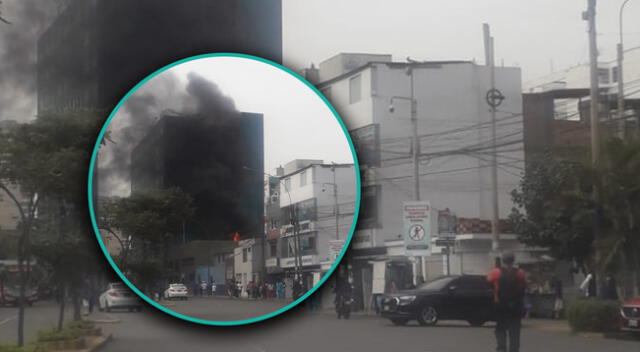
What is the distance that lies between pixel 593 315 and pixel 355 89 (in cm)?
157

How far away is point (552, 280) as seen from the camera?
8.80 feet

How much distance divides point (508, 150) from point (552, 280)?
516 millimetres

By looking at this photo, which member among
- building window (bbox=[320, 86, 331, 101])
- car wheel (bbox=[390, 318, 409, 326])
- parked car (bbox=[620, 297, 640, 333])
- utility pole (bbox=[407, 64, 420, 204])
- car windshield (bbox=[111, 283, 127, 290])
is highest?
building window (bbox=[320, 86, 331, 101])

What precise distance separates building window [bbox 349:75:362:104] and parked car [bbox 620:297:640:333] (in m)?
1.56

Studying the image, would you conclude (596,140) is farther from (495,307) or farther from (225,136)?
(225,136)

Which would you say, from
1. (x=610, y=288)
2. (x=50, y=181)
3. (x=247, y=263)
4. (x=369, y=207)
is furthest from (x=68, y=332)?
(x=610, y=288)

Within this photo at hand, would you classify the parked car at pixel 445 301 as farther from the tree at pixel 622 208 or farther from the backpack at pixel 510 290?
the tree at pixel 622 208

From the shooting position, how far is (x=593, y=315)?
3223mm

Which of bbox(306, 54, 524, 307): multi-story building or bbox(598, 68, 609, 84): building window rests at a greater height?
bbox(598, 68, 609, 84): building window

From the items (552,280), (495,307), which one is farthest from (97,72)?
(552,280)

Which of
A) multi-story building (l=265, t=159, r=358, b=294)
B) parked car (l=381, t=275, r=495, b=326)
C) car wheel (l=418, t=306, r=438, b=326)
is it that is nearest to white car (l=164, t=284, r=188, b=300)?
multi-story building (l=265, t=159, r=358, b=294)

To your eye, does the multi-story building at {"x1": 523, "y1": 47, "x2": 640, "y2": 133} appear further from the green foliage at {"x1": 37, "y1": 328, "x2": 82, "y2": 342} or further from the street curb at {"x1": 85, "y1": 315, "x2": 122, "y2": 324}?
the green foliage at {"x1": 37, "y1": 328, "x2": 82, "y2": 342}

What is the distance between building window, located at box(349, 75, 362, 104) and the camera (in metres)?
2.25

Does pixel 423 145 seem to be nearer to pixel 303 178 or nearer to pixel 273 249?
pixel 303 178
